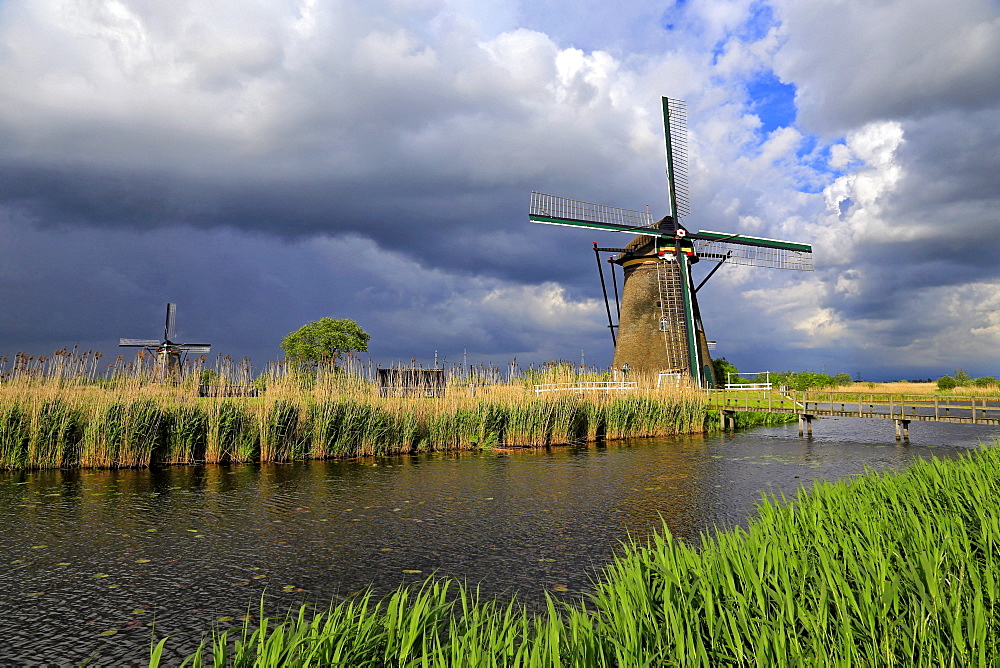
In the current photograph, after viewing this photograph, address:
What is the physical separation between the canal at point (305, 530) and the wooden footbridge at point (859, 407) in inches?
239

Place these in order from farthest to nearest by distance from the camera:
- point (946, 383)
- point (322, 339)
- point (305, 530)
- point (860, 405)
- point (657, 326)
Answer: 1. point (322, 339)
2. point (946, 383)
3. point (657, 326)
4. point (860, 405)
5. point (305, 530)

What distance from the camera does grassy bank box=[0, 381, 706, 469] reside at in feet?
35.7

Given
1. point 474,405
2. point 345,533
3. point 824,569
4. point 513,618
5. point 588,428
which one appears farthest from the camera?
point 588,428

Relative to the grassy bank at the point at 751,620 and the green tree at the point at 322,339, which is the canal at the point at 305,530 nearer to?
the grassy bank at the point at 751,620

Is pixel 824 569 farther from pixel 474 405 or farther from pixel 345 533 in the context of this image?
pixel 474 405

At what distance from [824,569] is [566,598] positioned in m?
1.95

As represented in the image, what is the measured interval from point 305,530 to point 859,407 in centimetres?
2003

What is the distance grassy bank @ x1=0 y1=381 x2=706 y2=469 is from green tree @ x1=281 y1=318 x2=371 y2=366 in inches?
1018

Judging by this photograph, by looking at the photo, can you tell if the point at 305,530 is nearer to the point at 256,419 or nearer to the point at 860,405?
the point at 256,419

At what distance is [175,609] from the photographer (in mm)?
4277

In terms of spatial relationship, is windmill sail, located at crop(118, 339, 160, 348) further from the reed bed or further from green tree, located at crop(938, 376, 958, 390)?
green tree, located at crop(938, 376, 958, 390)

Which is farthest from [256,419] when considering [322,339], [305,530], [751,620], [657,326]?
[322,339]

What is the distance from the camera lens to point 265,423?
482 inches

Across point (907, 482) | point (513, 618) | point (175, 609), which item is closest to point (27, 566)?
point (175, 609)
